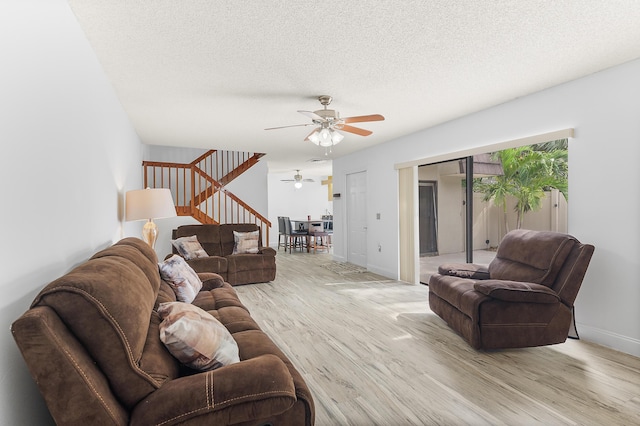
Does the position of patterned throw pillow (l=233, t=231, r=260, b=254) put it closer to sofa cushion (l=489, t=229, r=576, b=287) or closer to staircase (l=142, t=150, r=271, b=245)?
staircase (l=142, t=150, r=271, b=245)

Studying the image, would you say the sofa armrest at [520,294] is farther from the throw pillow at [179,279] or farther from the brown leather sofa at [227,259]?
the brown leather sofa at [227,259]

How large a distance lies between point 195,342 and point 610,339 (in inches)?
138

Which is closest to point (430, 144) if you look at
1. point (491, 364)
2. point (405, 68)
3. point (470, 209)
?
point (470, 209)

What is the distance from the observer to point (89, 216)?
93.0 inches

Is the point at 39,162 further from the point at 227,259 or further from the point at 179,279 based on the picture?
the point at 227,259

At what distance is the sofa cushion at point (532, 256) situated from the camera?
2947 millimetres

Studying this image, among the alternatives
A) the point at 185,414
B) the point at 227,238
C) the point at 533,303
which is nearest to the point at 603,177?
the point at 533,303

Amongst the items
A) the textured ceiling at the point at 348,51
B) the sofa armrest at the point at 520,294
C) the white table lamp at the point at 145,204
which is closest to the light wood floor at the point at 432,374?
the sofa armrest at the point at 520,294

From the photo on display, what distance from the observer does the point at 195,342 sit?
1468mm

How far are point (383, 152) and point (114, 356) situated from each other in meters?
5.63

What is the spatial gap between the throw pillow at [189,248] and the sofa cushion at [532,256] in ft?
14.2

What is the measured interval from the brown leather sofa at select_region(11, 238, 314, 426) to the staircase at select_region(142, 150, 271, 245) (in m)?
5.71

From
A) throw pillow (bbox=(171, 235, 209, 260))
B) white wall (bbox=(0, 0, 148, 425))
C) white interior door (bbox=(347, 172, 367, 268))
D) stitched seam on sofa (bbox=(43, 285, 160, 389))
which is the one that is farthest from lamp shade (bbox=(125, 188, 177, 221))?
white interior door (bbox=(347, 172, 367, 268))

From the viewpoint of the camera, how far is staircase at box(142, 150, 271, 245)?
7.23 m
